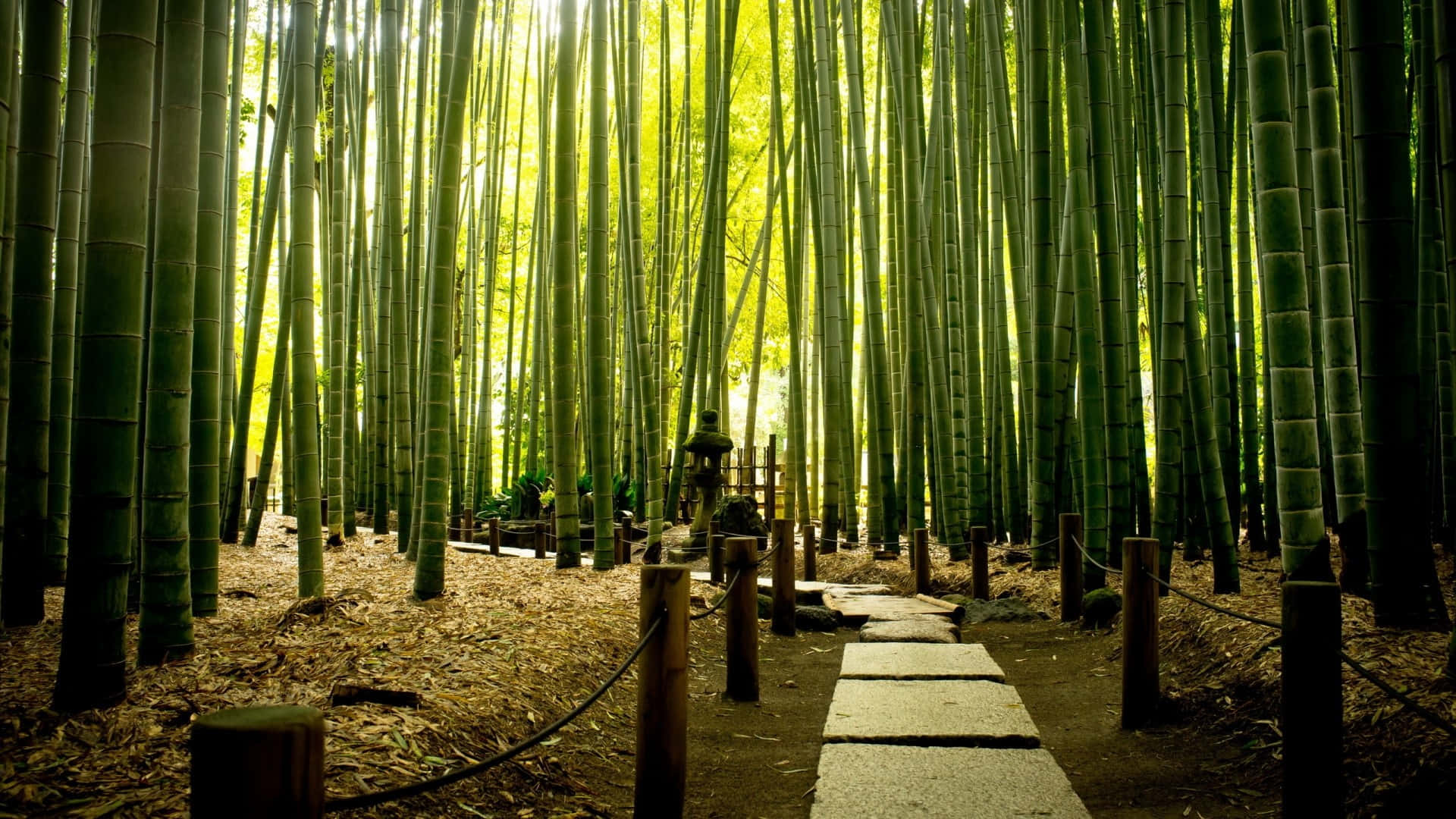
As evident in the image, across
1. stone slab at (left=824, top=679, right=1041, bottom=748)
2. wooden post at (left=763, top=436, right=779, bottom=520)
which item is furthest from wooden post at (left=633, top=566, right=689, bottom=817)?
wooden post at (left=763, top=436, right=779, bottom=520)

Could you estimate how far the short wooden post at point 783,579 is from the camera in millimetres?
3902

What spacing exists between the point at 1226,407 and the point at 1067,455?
0.98 m

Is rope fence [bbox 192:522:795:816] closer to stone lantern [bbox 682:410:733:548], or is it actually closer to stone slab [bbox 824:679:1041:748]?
stone slab [bbox 824:679:1041:748]

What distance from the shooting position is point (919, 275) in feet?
17.5

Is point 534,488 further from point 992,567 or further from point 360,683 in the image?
point 360,683

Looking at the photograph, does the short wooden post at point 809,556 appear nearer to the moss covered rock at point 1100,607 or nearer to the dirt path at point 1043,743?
the dirt path at point 1043,743

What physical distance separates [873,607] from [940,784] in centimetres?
227

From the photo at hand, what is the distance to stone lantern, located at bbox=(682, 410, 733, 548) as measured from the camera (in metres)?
6.27

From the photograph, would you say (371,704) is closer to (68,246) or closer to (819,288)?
(68,246)

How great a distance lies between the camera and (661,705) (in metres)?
1.83

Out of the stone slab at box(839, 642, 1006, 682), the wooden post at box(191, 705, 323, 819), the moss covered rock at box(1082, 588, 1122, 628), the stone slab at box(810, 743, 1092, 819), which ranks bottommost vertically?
the stone slab at box(810, 743, 1092, 819)

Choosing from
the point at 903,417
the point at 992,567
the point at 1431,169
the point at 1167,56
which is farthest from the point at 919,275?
the point at 1431,169

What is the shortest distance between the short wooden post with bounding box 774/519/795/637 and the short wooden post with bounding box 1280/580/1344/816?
89.7 inches

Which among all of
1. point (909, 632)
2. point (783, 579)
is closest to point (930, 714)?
point (909, 632)
